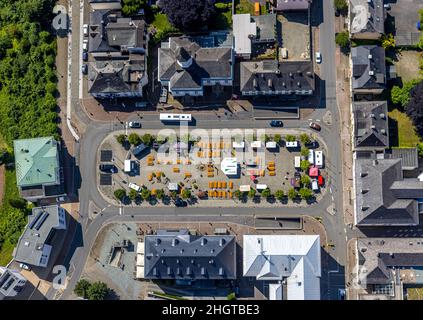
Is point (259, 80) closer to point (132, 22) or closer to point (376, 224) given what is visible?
point (132, 22)

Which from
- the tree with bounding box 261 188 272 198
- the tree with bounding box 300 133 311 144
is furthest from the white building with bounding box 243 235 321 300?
the tree with bounding box 300 133 311 144

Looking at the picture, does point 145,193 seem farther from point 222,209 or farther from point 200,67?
point 200,67

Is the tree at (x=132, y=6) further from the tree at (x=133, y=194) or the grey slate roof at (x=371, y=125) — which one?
the grey slate roof at (x=371, y=125)

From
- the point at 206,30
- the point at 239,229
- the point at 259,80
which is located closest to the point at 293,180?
the point at 239,229

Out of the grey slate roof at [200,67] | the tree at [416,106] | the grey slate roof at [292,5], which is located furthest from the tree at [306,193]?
the grey slate roof at [292,5]

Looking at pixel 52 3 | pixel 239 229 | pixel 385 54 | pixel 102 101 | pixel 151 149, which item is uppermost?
pixel 52 3

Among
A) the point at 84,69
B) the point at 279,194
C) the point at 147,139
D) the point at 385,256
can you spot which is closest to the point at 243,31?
the point at 147,139
